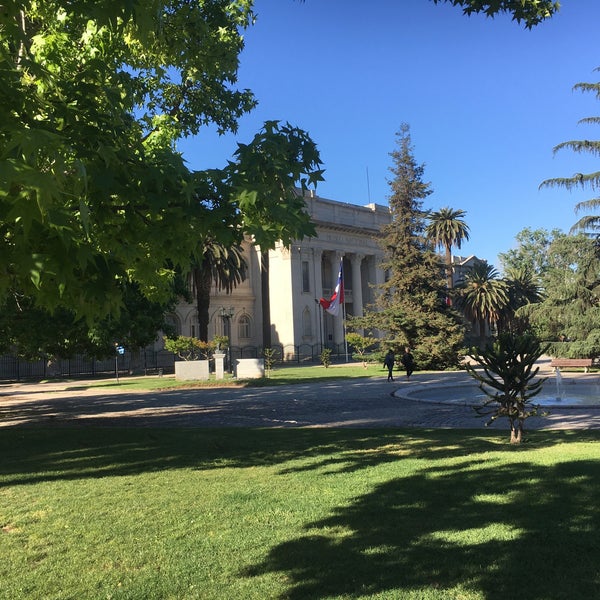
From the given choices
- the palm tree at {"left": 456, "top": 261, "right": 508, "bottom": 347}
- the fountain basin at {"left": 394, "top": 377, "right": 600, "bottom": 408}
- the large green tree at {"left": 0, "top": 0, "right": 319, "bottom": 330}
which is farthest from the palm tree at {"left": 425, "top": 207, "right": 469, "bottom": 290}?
the large green tree at {"left": 0, "top": 0, "right": 319, "bottom": 330}

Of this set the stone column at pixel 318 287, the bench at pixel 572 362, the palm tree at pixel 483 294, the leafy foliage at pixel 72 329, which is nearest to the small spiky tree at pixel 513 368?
the leafy foliage at pixel 72 329

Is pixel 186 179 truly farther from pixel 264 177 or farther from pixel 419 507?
pixel 419 507

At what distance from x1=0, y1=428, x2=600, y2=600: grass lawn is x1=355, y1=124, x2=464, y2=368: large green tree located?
25.1 m

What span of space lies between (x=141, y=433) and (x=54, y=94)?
805 centimetres

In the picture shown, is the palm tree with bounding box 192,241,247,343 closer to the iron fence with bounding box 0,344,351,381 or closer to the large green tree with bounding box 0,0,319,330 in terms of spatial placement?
the iron fence with bounding box 0,344,351,381

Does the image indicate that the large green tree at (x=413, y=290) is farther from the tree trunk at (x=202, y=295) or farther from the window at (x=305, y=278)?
the window at (x=305, y=278)

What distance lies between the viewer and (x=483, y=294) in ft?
189

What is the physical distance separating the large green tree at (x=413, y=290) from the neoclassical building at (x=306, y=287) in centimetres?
2201

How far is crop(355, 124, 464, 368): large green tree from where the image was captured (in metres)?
33.8

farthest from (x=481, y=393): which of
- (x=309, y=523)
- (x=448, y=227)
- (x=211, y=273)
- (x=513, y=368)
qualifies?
(x=448, y=227)

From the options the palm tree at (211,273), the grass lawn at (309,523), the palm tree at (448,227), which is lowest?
the grass lawn at (309,523)

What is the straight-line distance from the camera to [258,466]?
7.79m

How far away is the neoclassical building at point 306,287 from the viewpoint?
60875 millimetres

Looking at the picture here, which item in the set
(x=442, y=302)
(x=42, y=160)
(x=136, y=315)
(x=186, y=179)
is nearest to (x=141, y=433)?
(x=136, y=315)
